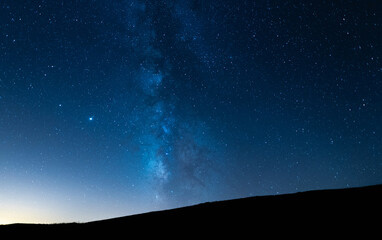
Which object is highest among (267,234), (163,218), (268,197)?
(268,197)

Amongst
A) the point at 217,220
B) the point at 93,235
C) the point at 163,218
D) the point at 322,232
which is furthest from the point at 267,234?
the point at 93,235

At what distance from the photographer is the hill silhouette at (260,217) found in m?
6.85

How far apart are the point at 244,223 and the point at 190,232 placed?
1630 millimetres

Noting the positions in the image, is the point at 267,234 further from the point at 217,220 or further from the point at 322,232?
the point at 217,220

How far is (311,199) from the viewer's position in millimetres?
8852

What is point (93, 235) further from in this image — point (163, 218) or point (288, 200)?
point (288, 200)

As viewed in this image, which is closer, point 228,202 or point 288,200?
point 288,200

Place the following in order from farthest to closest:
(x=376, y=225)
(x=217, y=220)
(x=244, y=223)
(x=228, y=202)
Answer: (x=228, y=202) < (x=217, y=220) < (x=244, y=223) < (x=376, y=225)

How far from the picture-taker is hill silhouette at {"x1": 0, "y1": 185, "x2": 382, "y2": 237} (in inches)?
270

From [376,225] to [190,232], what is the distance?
4.76 m

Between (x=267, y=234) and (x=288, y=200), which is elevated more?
(x=288, y=200)

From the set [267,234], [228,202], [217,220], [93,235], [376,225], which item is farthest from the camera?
[228,202]

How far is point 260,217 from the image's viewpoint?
7949 millimetres

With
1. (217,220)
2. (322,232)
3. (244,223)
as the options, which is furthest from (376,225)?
(217,220)
